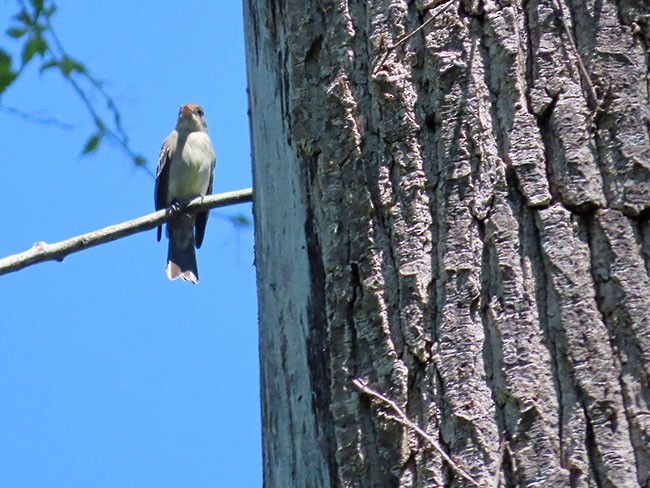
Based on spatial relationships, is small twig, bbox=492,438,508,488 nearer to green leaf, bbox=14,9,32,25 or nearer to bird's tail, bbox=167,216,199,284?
green leaf, bbox=14,9,32,25

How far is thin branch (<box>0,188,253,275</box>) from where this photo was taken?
9.38 feet

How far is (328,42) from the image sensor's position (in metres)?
1.53

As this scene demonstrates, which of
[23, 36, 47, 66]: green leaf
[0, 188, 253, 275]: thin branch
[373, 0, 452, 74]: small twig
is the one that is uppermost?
[23, 36, 47, 66]: green leaf

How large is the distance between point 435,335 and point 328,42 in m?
0.53

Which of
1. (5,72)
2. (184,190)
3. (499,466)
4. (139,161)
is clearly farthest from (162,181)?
(499,466)

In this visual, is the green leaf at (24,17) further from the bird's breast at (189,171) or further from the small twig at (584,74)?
the bird's breast at (189,171)

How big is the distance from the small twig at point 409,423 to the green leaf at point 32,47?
6.47 feet

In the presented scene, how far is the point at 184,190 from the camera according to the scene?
25.1 feet

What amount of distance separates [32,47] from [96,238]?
2.18ft

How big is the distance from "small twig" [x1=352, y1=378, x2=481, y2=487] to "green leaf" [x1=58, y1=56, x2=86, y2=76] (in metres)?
2.01

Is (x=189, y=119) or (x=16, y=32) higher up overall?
(x=189, y=119)

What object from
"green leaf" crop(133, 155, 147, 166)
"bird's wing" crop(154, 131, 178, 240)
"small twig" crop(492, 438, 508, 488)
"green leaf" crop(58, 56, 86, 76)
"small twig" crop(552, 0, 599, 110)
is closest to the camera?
"small twig" crop(492, 438, 508, 488)

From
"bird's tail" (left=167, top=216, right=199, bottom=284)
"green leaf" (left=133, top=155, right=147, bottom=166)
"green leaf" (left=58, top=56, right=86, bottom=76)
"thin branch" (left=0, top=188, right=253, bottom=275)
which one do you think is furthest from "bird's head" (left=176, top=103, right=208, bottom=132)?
"green leaf" (left=58, top=56, right=86, bottom=76)

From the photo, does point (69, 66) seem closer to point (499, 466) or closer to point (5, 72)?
point (5, 72)
